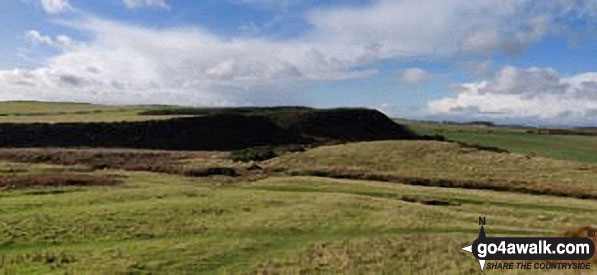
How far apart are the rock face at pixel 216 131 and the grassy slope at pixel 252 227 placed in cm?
5503

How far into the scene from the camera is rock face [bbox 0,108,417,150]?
10362 centimetres

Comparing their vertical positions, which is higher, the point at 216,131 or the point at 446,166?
the point at 216,131

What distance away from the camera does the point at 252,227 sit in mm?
35469

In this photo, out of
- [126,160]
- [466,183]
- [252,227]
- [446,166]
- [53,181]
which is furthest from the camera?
[126,160]

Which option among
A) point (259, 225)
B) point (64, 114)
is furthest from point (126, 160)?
point (64, 114)

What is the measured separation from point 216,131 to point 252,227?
86.6 m

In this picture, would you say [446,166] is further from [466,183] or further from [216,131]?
[216,131]

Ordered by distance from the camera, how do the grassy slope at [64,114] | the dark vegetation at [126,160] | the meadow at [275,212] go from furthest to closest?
the grassy slope at [64,114], the dark vegetation at [126,160], the meadow at [275,212]

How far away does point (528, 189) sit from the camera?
57.8 meters

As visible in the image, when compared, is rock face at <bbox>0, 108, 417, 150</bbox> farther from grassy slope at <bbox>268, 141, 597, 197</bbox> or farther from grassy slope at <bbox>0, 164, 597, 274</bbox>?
grassy slope at <bbox>0, 164, 597, 274</bbox>

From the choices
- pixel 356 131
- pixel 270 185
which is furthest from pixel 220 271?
pixel 356 131

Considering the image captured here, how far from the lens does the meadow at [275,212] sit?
27734 millimetres

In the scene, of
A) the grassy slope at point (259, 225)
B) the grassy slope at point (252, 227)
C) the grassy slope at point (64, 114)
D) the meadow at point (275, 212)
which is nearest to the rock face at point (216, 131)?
the grassy slope at point (64, 114)

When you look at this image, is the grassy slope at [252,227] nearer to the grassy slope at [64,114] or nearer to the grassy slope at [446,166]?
the grassy slope at [446,166]
